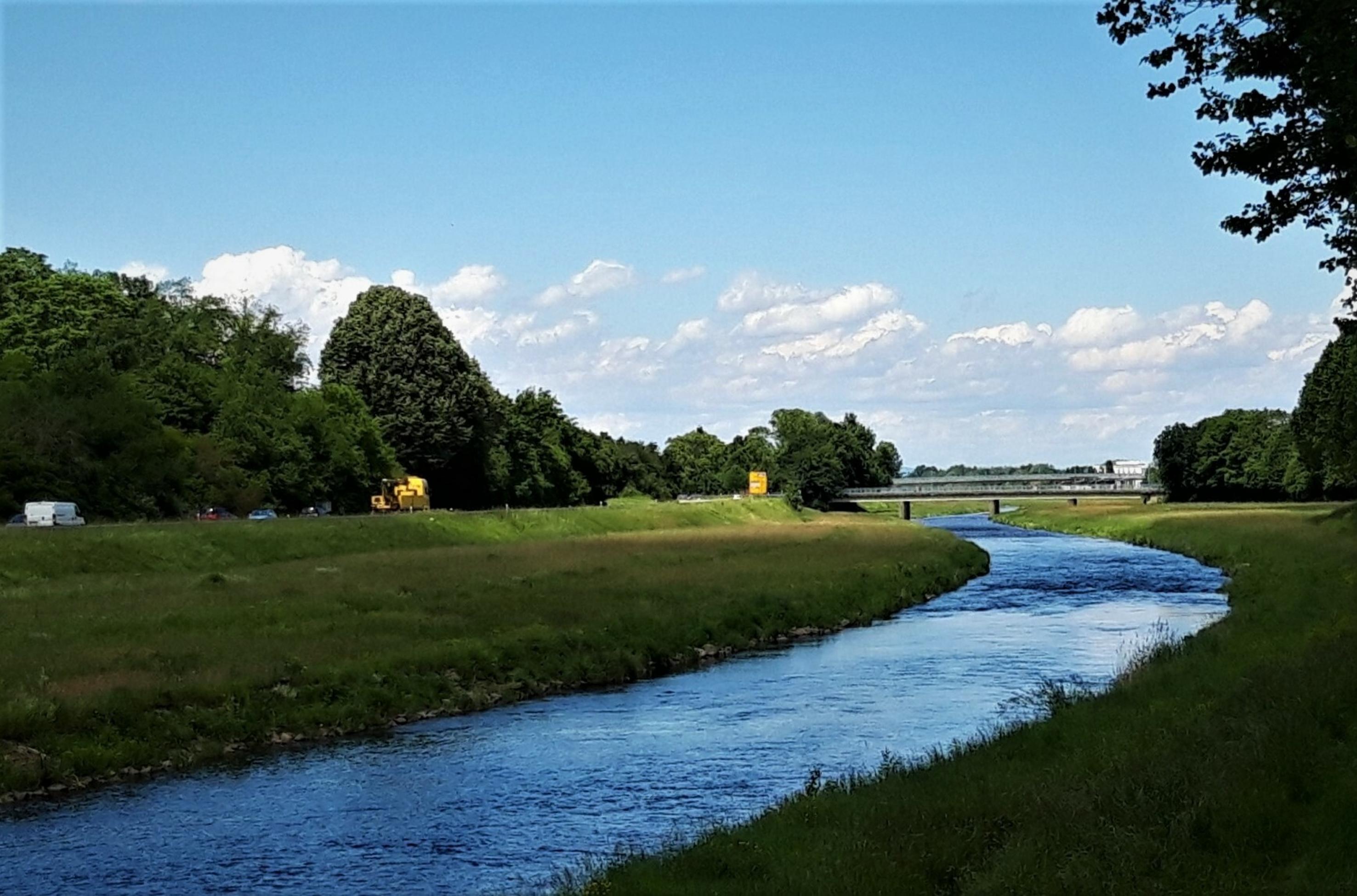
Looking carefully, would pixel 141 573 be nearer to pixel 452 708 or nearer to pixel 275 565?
pixel 275 565

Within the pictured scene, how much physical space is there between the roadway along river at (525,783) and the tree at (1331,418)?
38.8 meters

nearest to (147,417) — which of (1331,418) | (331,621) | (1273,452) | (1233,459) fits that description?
(331,621)

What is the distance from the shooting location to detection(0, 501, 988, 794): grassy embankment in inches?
1027

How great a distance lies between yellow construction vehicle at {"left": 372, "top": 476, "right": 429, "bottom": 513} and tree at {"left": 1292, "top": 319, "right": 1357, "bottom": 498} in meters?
66.9

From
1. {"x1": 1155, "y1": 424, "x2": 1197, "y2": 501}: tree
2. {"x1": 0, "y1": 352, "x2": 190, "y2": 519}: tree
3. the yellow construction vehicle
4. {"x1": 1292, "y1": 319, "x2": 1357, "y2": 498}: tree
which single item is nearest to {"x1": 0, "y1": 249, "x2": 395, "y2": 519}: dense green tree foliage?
{"x1": 0, "y1": 352, "x2": 190, "y2": 519}: tree

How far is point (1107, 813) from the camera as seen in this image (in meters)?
14.0

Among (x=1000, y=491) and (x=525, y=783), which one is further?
(x=1000, y=491)

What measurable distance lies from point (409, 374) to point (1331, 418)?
72.5m

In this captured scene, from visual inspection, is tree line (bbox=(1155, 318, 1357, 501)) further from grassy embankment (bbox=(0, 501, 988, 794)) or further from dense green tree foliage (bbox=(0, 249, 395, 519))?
dense green tree foliage (bbox=(0, 249, 395, 519))

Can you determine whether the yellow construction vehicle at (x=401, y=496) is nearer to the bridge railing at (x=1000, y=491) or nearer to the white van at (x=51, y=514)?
the white van at (x=51, y=514)

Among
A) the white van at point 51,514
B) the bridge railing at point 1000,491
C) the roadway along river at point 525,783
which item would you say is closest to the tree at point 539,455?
the bridge railing at point 1000,491

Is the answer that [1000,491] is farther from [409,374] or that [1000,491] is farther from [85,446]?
[85,446]

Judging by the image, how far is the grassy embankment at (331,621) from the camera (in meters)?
26.1

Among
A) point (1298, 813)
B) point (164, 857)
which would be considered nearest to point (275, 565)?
point (164, 857)
